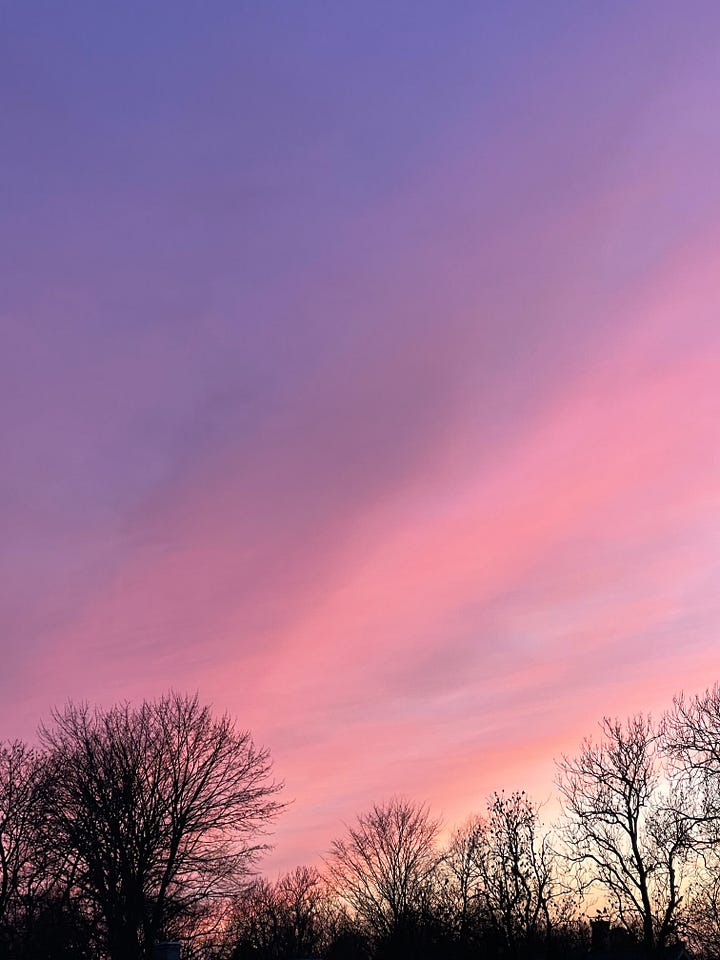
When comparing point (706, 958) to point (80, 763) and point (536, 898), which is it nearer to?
point (536, 898)

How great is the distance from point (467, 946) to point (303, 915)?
63982 mm

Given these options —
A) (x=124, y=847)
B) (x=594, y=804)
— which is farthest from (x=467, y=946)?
(x=124, y=847)

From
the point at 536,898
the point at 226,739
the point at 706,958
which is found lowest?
the point at 706,958

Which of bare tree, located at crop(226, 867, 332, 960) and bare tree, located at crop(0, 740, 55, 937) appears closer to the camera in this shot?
bare tree, located at crop(0, 740, 55, 937)

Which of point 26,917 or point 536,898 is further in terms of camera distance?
point 536,898

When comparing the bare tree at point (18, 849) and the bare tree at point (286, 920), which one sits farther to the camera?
the bare tree at point (286, 920)

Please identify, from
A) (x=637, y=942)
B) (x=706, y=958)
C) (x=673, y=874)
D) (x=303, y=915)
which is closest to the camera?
(x=673, y=874)

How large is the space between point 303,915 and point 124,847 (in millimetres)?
98276

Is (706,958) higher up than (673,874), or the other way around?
(673,874)

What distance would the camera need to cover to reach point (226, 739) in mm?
53156

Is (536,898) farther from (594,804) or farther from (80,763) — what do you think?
(80,763)

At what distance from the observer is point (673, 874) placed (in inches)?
2208

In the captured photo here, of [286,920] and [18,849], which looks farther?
[286,920]

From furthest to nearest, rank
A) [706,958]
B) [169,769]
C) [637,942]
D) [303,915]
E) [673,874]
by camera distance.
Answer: [303,915]
[706,958]
[637,942]
[673,874]
[169,769]
